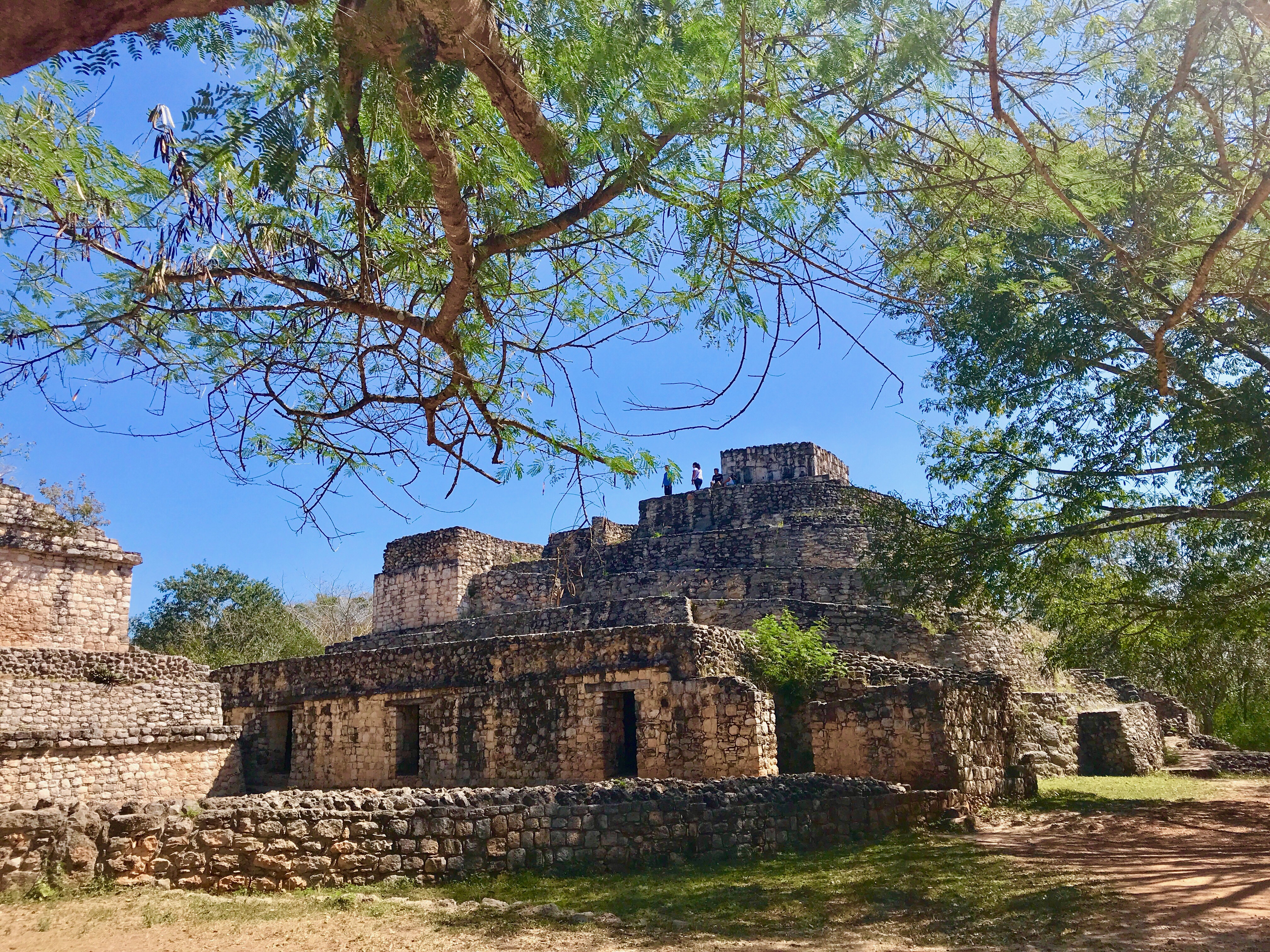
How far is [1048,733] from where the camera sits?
1543cm

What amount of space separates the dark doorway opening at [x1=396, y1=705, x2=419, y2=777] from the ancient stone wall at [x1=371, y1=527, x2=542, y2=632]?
912cm

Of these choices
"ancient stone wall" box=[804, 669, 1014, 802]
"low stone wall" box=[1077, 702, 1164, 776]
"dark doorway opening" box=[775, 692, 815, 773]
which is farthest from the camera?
"low stone wall" box=[1077, 702, 1164, 776]

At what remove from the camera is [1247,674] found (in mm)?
22016

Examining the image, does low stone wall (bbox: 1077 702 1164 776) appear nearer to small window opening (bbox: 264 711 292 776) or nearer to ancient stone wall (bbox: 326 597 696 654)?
ancient stone wall (bbox: 326 597 696 654)

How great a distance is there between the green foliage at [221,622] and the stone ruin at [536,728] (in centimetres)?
1055

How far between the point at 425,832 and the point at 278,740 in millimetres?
11003

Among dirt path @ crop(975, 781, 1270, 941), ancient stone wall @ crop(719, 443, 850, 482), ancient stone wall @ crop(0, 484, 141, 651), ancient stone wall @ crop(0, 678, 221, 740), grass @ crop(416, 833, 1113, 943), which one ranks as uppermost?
ancient stone wall @ crop(719, 443, 850, 482)

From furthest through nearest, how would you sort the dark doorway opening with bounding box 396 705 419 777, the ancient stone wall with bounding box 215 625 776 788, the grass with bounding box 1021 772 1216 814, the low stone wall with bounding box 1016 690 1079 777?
1. the low stone wall with bounding box 1016 690 1079 777
2. the dark doorway opening with bounding box 396 705 419 777
3. the ancient stone wall with bounding box 215 625 776 788
4. the grass with bounding box 1021 772 1216 814

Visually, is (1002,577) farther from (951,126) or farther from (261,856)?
(261,856)

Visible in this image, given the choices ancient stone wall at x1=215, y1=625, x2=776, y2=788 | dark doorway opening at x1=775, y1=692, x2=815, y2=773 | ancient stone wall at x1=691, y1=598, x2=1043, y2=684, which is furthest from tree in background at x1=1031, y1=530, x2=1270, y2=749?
ancient stone wall at x1=215, y1=625, x2=776, y2=788

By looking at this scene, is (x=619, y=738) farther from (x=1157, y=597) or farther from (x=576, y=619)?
(x=1157, y=597)

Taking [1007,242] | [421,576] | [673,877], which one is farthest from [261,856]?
[421,576]

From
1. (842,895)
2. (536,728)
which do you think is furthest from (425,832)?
(536,728)

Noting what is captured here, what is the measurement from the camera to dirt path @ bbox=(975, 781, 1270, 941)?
588 centimetres
